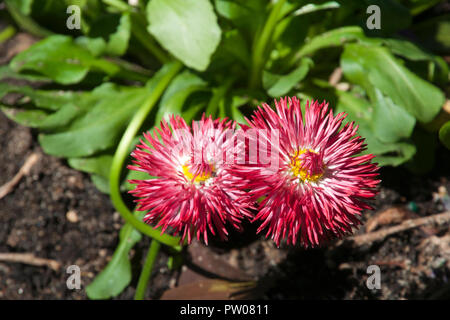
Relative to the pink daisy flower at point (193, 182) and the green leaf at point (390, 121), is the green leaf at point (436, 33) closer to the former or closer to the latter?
the green leaf at point (390, 121)

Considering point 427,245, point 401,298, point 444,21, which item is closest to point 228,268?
point 401,298

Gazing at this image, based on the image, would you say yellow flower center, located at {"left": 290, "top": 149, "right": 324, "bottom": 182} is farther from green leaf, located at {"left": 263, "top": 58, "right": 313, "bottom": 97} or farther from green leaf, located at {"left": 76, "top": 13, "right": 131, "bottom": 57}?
green leaf, located at {"left": 76, "top": 13, "right": 131, "bottom": 57}

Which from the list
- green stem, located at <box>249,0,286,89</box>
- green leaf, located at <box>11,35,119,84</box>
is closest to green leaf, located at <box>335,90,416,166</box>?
green stem, located at <box>249,0,286,89</box>

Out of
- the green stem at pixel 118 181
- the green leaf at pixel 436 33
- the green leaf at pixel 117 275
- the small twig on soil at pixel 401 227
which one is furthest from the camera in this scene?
the green leaf at pixel 436 33

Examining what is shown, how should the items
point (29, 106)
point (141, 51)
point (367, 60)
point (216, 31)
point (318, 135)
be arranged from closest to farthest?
point (318, 135)
point (216, 31)
point (367, 60)
point (29, 106)
point (141, 51)

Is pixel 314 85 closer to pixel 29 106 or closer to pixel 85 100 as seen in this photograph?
pixel 85 100

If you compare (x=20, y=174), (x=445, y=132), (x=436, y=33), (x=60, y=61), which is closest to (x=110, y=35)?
(x=60, y=61)

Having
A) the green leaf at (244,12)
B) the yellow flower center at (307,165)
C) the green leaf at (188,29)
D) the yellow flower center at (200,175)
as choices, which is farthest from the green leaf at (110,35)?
the yellow flower center at (307,165)
